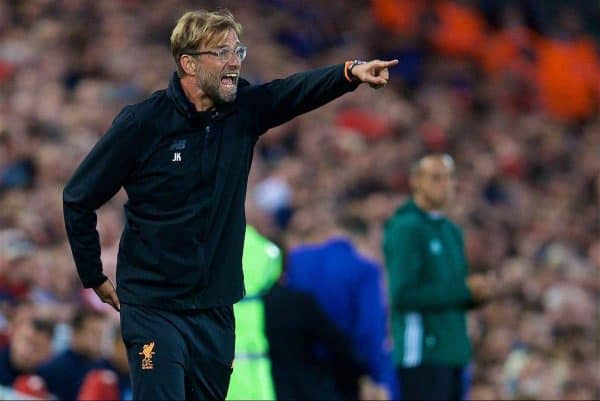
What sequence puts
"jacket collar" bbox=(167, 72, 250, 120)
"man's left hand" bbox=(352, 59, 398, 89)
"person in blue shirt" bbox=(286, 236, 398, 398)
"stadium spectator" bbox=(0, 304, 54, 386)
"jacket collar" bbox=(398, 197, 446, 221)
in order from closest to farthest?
"man's left hand" bbox=(352, 59, 398, 89) → "jacket collar" bbox=(167, 72, 250, 120) → "person in blue shirt" bbox=(286, 236, 398, 398) → "jacket collar" bbox=(398, 197, 446, 221) → "stadium spectator" bbox=(0, 304, 54, 386)

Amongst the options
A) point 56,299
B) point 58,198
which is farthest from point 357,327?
point 58,198

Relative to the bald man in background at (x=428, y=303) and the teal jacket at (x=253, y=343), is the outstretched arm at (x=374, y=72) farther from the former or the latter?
the bald man in background at (x=428, y=303)

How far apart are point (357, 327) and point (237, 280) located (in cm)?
181

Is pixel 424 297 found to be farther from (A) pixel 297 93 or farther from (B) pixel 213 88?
(B) pixel 213 88

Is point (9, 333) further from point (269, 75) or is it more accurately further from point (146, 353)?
point (269, 75)

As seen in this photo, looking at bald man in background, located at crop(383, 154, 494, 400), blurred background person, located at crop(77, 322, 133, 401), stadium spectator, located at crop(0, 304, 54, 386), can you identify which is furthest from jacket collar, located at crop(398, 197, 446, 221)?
stadium spectator, located at crop(0, 304, 54, 386)

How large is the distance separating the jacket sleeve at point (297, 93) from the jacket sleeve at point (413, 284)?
2109 mm

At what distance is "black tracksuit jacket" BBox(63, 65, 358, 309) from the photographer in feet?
17.6

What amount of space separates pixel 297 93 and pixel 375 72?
0.38 m

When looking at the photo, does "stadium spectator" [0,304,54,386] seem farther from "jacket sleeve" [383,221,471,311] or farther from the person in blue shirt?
"jacket sleeve" [383,221,471,311]

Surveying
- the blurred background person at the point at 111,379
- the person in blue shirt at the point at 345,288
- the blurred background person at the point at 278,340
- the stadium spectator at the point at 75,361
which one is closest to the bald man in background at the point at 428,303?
the person in blue shirt at the point at 345,288

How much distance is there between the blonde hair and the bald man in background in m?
2.39

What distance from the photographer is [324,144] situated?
13.8 metres

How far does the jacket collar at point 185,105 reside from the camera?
5437 mm
